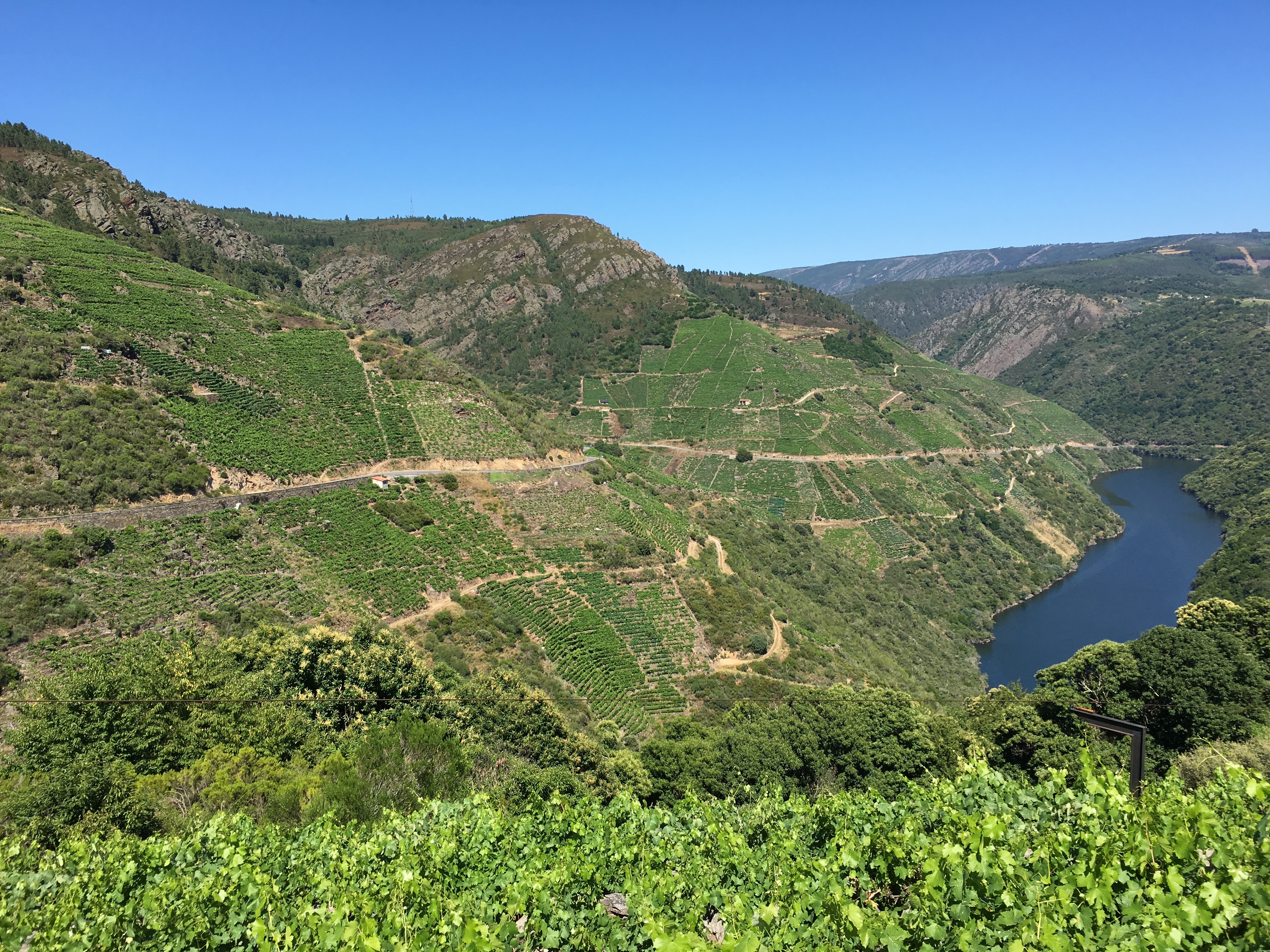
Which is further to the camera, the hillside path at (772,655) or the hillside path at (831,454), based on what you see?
the hillside path at (831,454)

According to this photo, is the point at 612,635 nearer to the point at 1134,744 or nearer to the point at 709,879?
the point at 1134,744

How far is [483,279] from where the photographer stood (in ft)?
490

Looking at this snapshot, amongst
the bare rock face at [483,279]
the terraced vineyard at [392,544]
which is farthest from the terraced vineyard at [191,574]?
the bare rock face at [483,279]

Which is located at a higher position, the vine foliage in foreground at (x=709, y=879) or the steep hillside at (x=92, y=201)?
the steep hillside at (x=92, y=201)

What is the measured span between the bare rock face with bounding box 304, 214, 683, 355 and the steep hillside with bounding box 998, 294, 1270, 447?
133999 millimetres

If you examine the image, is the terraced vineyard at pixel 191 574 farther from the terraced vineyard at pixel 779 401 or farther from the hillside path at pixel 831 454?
the hillside path at pixel 831 454

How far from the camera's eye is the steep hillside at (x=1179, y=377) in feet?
480

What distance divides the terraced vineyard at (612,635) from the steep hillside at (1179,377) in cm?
16752

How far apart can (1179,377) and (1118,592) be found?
401ft

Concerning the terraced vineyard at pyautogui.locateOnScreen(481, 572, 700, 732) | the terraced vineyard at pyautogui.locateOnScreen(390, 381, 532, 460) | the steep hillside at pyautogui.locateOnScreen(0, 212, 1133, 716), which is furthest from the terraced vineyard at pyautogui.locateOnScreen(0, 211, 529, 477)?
the terraced vineyard at pyautogui.locateOnScreen(481, 572, 700, 732)

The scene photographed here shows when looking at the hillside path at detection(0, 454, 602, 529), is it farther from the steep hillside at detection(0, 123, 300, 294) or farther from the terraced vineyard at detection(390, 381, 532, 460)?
the steep hillside at detection(0, 123, 300, 294)

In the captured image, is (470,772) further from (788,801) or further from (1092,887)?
(1092,887)

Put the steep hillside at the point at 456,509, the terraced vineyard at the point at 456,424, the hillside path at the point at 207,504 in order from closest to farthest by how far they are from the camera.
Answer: the hillside path at the point at 207,504 → the steep hillside at the point at 456,509 → the terraced vineyard at the point at 456,424

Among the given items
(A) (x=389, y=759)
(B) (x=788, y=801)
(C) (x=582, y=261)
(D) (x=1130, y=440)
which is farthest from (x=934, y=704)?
(D) (x=1130, y=440)
